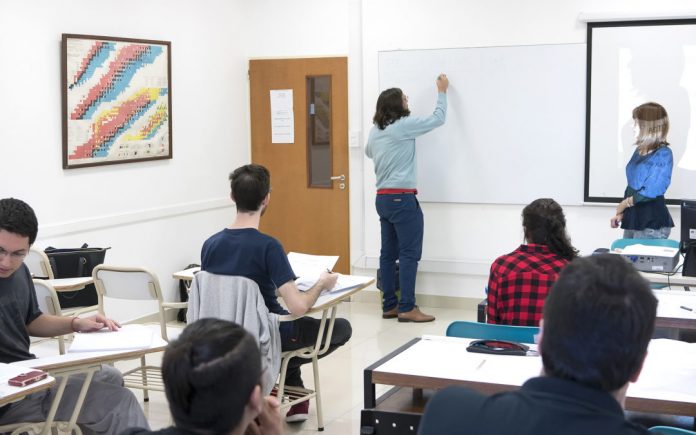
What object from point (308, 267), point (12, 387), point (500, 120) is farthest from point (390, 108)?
point (12, 387)

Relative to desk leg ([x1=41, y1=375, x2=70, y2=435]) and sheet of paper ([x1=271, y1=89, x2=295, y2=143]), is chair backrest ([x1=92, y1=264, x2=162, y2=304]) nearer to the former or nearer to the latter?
desk leg ([x1=41, y1=375, x2=70, y2=435])

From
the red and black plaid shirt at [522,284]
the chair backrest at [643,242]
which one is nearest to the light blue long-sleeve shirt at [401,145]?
the chair backrest at [643,242]

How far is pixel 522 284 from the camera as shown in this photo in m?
3.63

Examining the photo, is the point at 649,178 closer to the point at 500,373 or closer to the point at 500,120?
the point at 500,120

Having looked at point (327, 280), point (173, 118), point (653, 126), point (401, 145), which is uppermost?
point (173, 118)

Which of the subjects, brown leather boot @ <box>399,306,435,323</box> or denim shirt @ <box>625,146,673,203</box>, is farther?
brown leather boot @ <box>399,306,435,323</box>

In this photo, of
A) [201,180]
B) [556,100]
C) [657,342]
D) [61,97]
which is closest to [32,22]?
[61,97]

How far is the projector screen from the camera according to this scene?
6305 millimetres

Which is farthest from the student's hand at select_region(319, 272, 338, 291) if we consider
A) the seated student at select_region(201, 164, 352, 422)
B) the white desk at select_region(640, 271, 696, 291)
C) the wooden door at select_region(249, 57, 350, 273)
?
the wooden door at select_region(249, 57, 350, 273)

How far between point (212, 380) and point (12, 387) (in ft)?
4.17

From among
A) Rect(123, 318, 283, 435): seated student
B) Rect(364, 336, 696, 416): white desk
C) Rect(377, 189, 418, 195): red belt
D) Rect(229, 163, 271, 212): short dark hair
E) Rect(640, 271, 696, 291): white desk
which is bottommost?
Rect(640, 271, 696, 291): white desk

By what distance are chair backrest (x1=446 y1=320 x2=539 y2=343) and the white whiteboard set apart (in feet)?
12.4

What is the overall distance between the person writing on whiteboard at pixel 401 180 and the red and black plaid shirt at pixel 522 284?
10.0 ft

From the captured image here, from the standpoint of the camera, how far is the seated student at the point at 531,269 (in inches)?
142
